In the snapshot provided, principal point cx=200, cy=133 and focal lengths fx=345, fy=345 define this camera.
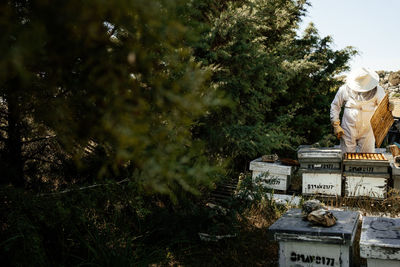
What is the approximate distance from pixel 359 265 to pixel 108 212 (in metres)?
2.77

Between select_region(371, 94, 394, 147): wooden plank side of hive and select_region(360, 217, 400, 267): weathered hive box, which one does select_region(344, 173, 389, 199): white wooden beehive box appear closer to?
select_region(371, 94, 394, 147): wooden plank side of hive

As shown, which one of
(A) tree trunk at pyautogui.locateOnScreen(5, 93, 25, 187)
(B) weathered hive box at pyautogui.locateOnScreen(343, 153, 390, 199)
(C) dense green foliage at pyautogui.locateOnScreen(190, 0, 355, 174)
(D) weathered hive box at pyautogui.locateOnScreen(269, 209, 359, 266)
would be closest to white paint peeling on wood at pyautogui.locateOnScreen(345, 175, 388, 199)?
(B) weathered hive box at pyautogui.locateOnScreen(343, 153, 390, 199)

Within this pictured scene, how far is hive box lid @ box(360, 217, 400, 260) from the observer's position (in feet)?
8.85

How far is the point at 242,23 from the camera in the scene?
190 inches

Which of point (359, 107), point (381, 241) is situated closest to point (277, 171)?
point (359, 107)

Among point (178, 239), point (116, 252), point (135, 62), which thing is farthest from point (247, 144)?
point (135, 62)

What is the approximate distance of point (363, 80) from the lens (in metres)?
6.12

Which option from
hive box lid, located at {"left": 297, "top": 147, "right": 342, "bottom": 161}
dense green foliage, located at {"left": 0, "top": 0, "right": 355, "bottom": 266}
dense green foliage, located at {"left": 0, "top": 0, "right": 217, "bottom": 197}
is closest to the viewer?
dense green foliage, located at {"left": 0, "top": 0, "right": 217, "bottom": 197}

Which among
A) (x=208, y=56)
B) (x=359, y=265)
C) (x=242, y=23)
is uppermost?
(x=242, y=23)

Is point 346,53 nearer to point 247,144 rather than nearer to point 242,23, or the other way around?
point 242,23

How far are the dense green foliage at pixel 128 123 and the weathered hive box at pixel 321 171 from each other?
1.95ft

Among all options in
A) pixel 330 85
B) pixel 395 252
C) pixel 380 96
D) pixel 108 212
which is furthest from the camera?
pixel 330 85

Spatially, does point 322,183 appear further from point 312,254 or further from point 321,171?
point 312,254

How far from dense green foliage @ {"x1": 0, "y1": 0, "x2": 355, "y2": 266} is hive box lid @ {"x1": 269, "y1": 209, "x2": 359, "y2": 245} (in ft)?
2.42
